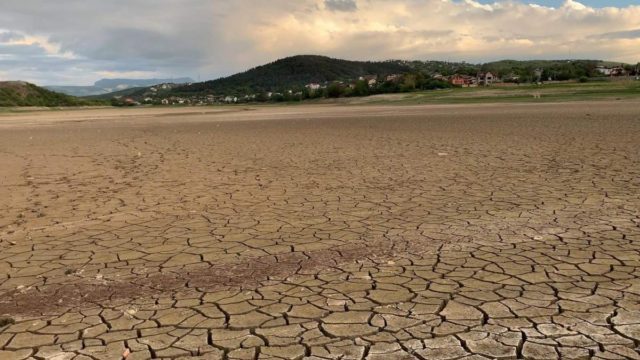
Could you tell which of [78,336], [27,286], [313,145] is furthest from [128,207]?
[313,145]

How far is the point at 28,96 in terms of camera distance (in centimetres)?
10281

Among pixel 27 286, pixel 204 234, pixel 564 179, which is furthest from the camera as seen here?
pixel 564 179

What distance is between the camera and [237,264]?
5.38 metres

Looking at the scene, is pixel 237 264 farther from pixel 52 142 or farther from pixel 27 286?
pixel 52 142

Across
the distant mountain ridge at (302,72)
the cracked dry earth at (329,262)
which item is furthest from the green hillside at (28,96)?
the cracked dry earth at (329,262)

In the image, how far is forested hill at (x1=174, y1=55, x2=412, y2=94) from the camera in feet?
461

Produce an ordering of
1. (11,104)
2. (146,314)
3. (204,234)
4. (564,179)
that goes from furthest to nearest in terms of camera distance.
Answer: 1. (11,104)
2. (564,179)
3. (204,234)
4. (146,314)

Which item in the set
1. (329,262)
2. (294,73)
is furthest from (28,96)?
(329,262)

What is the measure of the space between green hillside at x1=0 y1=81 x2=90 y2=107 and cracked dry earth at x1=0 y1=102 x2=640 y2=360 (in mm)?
92813

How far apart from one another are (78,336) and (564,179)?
8222mm

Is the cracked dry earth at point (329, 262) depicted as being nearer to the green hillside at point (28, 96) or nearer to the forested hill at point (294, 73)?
the green hillside at point (28, 96)

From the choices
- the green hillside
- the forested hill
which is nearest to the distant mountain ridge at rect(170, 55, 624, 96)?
the forested hill

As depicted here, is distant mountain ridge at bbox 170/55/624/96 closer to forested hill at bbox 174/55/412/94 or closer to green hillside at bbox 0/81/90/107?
forested hill at bbox 174/55/412/94

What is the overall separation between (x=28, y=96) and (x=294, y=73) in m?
66.8
